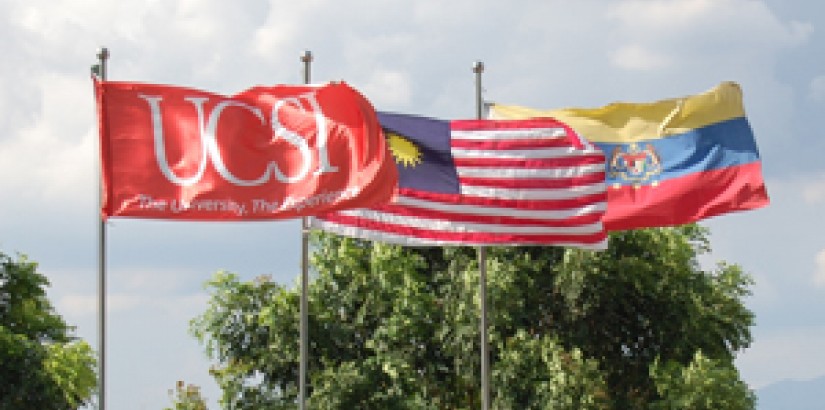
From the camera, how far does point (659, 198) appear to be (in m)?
27.2

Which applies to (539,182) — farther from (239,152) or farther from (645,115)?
(239,152)

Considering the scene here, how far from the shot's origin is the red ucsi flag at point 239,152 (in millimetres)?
20406

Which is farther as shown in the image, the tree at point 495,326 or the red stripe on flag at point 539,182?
the tree at point 495,326

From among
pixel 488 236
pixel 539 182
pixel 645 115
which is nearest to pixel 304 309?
pixel 488 236

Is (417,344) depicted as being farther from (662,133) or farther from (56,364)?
(662,133)

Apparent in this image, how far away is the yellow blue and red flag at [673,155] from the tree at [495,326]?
46.9 feet

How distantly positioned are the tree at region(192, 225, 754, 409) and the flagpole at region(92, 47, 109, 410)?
874 inches

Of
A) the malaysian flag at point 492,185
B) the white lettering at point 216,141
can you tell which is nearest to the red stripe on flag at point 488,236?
the malaysian flag at point 492,185

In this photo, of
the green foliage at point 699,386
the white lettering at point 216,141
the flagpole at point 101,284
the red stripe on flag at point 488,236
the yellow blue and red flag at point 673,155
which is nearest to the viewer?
the flagpole at point 101,284

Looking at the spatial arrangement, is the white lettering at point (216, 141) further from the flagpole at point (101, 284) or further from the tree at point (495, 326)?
the tree at point (495, 326)

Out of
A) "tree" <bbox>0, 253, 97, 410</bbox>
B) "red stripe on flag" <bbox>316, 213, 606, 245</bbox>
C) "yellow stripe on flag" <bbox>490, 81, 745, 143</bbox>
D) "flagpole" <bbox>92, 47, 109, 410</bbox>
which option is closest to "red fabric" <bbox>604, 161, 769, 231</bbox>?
"yellow stripe on flag" <bbox>490, 81, 745, 143</bbox>

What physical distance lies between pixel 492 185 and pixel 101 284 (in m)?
7.10

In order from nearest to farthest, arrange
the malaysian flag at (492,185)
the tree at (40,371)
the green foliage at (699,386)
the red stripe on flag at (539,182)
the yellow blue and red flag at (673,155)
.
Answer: the malaysian flag at (492,185)
the red stripe on flag at (539,182)
the yellow blue and red flag at (673,155)
the green foliage at (699,386)
the tree at (40,371)

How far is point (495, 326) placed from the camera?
42.7 meters
